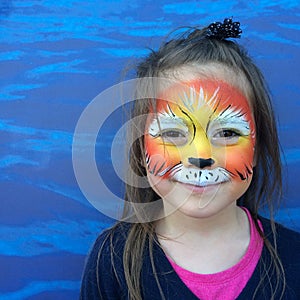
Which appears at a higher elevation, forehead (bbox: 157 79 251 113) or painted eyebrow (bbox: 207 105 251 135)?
forehead (bbox: 157 79 251 113)

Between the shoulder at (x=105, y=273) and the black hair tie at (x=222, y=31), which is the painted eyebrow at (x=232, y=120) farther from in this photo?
the shoulder at (x=105, y=273)

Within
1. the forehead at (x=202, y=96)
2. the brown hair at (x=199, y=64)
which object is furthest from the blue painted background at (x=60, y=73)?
the forehead at (x=202, y=96)

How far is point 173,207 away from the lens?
3.43 ft

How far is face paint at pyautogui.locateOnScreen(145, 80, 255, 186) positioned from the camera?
3.11ft

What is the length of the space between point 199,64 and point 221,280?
15.5 inches

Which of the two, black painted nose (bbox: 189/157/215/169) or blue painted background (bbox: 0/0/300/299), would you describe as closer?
black painted nose (bbox: 189/157/215/169)

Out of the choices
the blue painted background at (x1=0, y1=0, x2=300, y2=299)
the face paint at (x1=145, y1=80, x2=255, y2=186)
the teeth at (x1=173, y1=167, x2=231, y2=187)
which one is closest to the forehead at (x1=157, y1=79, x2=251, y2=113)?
the face paint at (x1=145, y1=80, x2=255, y2=186)

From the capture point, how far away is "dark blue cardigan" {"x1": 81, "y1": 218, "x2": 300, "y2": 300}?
1011 mm

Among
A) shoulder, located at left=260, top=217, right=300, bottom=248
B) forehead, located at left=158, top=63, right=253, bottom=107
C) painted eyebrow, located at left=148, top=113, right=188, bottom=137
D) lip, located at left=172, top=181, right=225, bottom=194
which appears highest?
forehead, located at left=158, top=63, right=253, bottom=107

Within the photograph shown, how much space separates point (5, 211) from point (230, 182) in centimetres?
51

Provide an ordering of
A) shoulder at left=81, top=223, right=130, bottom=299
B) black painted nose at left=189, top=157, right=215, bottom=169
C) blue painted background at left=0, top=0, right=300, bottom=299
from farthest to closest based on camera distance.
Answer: blue painted background at left=0, top=0, right=300, bottom=299 → shoulder at left=81, top=223, right=130, bottom=299 → black painted nose at left=189, top=157, right=215, bottom=169

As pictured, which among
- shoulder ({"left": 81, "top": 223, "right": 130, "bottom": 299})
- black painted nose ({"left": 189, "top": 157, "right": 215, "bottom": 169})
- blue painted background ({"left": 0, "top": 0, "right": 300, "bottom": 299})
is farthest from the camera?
blue painted background ({"left": 0, "top": 0, "right": 300, "bottom": 299})

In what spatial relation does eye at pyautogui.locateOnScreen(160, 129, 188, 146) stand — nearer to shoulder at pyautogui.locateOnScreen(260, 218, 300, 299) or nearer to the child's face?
the child's face

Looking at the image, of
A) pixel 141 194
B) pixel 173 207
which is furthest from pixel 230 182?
pixel 141 194
